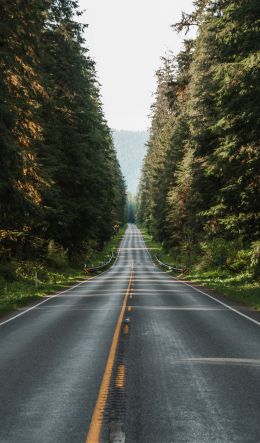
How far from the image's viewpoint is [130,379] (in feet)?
26.5

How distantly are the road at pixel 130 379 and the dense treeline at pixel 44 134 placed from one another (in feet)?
23.3

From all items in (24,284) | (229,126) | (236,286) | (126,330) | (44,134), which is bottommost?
(126,330)

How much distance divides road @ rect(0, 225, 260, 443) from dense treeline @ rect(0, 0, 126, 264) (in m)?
7.10

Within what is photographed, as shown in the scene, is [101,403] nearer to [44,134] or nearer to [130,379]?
[130,379]

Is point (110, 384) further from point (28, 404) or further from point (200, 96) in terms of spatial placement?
point (200, 96)

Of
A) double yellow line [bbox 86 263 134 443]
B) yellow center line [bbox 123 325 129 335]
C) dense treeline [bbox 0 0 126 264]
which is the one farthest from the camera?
dense treeline [bbox 0 0 126 264]

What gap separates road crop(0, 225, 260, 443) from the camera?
18.8ft

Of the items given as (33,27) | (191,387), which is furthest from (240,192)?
(191,387)

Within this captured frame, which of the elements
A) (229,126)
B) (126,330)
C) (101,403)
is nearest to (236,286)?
(229,126)

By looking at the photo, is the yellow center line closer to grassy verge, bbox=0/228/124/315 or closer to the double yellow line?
the double yellow line

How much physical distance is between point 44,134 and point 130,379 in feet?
84.9

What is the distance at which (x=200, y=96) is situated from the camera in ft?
104

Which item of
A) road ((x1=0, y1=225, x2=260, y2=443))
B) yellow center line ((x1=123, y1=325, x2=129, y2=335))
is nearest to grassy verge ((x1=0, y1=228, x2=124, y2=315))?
road ((x1=0, y1=225, x2=260, y2=443))

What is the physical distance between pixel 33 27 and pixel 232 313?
14225 millimetres
